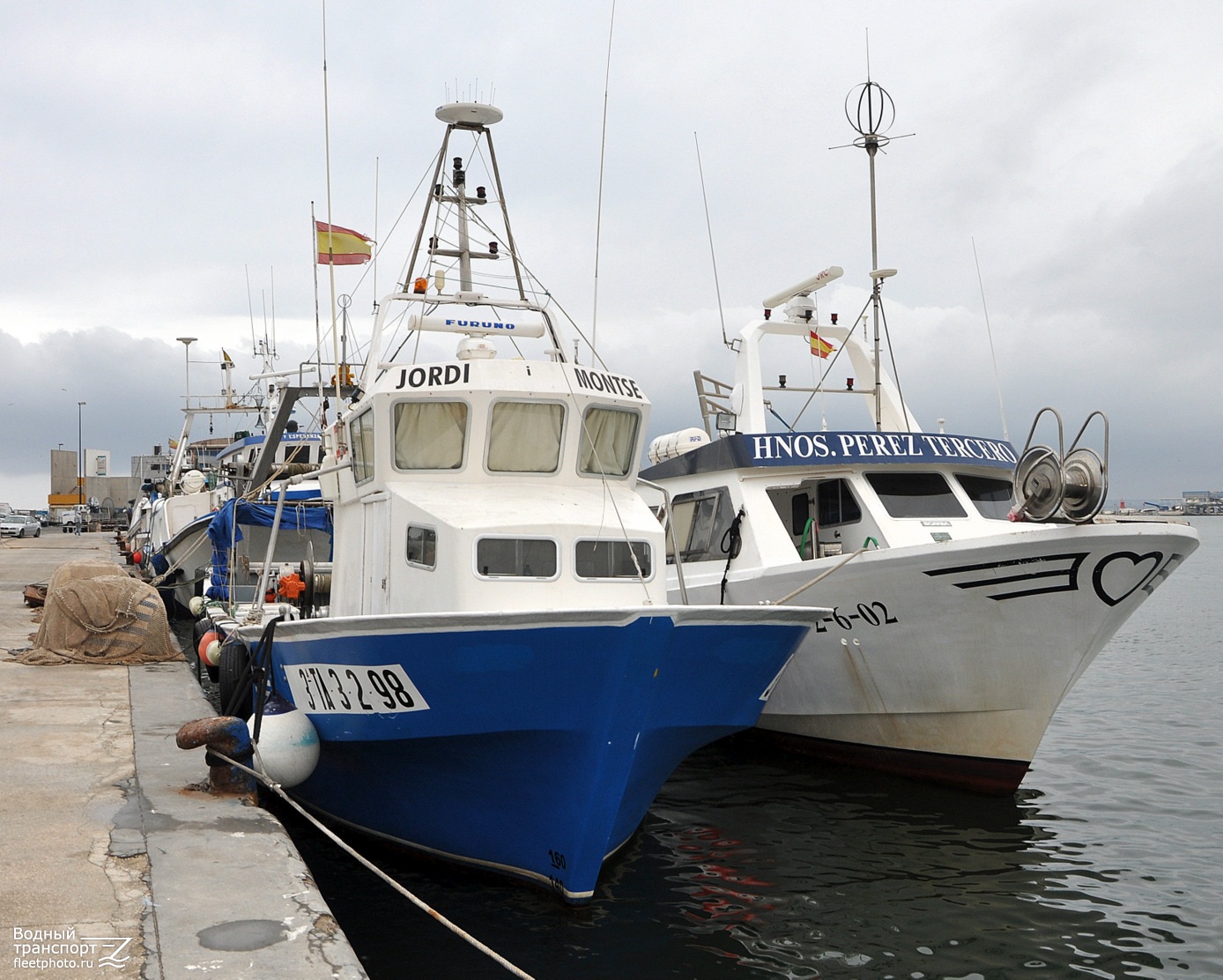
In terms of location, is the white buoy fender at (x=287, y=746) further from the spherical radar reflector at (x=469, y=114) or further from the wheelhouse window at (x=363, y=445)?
the spherical radar reflector at (x=469, y=114)

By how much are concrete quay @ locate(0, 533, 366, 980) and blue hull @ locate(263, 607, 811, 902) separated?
1112 millimetres

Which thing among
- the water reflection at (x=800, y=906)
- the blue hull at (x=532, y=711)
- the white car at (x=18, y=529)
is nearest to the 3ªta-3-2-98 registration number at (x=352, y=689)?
the blue hull at (x=532, y=711)

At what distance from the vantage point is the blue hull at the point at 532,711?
662cm

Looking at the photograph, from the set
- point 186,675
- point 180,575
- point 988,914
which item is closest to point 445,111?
point 186,675

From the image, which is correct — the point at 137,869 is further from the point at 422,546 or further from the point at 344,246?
the point at 344,246

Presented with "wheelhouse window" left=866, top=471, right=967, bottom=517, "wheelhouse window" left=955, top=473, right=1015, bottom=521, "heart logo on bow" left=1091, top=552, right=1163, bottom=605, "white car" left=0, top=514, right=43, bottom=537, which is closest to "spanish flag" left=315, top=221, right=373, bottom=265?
"wheelhouse window" left=866, top=471, right=967, bottom=517

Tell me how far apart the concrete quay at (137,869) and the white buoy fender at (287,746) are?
1.52ft

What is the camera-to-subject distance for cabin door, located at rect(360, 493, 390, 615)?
328 inches

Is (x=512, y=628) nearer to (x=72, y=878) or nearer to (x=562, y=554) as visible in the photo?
(x=562, y=554)

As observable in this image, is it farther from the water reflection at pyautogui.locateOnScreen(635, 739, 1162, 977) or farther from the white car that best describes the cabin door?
the white car

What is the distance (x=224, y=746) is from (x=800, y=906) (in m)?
4.23

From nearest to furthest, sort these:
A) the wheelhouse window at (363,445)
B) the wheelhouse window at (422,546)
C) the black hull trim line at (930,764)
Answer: the wheelhouse window at (422,546) → the wheelhouse window at (363,445) → the black hull trim line at (930,764)

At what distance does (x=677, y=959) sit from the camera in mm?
6750

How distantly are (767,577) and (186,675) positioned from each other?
256 inches
